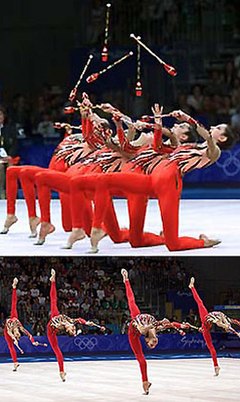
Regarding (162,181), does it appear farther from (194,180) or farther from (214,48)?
(214,48)

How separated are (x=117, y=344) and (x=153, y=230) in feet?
6.98

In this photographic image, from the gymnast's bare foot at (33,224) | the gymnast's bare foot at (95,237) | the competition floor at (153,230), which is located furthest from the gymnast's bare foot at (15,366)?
the gymnast's bare foot at (33,224)

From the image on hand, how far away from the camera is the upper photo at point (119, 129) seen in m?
9.57

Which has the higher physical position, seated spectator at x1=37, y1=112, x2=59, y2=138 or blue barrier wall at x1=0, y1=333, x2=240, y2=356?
seated spectator at x1=37, y1=112, x2=59, y2=138

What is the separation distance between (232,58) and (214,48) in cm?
30

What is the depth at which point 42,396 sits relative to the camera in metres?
7.27

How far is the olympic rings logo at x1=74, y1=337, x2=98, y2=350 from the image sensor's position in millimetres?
8805

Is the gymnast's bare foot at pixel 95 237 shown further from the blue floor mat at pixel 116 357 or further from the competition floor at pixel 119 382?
the competition floor at pixel 119 382

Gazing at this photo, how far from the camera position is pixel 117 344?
28.8 feet

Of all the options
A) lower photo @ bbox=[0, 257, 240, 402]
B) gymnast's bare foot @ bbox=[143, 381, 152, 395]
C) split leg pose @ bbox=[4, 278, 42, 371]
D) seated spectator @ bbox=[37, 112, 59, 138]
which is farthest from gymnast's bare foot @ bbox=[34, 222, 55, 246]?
seated spectator @ bbox=[37, 112, 59, 138]

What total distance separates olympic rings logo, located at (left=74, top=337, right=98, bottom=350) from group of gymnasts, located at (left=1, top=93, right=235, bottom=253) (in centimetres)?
78

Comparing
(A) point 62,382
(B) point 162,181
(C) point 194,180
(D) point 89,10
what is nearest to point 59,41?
(D) point 89,10

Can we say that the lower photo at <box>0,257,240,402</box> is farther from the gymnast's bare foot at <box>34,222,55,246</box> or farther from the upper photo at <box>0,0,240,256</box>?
the gymnast's bare foot at <box>34,222,55,246</box>

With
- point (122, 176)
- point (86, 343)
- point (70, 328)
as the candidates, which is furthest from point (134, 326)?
point (122, 176)
